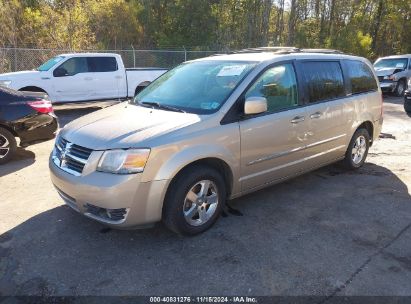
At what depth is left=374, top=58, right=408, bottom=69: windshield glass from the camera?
16927 millimetres

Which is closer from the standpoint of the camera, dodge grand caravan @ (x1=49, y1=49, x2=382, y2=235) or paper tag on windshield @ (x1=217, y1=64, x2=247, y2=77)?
dodge grand caravan @ (x1=49, y1=49, x2=382, y2=235)

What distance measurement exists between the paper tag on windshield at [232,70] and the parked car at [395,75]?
13.7m

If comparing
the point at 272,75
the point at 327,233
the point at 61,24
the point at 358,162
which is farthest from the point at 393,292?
the point at 61,24

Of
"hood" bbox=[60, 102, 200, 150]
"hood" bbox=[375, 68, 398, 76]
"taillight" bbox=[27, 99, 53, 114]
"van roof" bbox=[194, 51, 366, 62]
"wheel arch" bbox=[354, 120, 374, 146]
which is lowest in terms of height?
"hood" bbox=[375, 68, 398, 76]

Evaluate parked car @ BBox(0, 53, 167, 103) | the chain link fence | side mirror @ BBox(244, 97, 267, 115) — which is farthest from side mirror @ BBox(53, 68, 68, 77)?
side mirror @ BBox(244, 97, 267, 115)

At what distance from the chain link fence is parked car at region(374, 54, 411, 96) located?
8.79 m

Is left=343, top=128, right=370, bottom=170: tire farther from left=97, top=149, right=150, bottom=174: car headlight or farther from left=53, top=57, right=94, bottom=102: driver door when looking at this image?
left=53, top=57, right=94, bottom=102: driver door

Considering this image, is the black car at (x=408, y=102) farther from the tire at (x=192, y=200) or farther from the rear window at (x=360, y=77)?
the tire at (x=192, y=200)

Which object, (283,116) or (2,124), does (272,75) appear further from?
(2,124)

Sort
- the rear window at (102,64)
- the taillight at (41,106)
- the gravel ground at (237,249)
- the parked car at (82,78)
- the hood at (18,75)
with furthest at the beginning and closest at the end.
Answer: the rear window at (102,64), the parked car at (82,78), the hood at (18,75), the taillight at (41,106), the gravel ground at (237,249)

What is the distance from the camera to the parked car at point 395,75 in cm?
1644

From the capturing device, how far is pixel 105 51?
17375 millimetres

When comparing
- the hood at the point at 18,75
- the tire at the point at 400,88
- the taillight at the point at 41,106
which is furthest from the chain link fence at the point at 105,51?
the taillight at the point at 41,106

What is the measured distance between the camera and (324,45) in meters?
26.5
